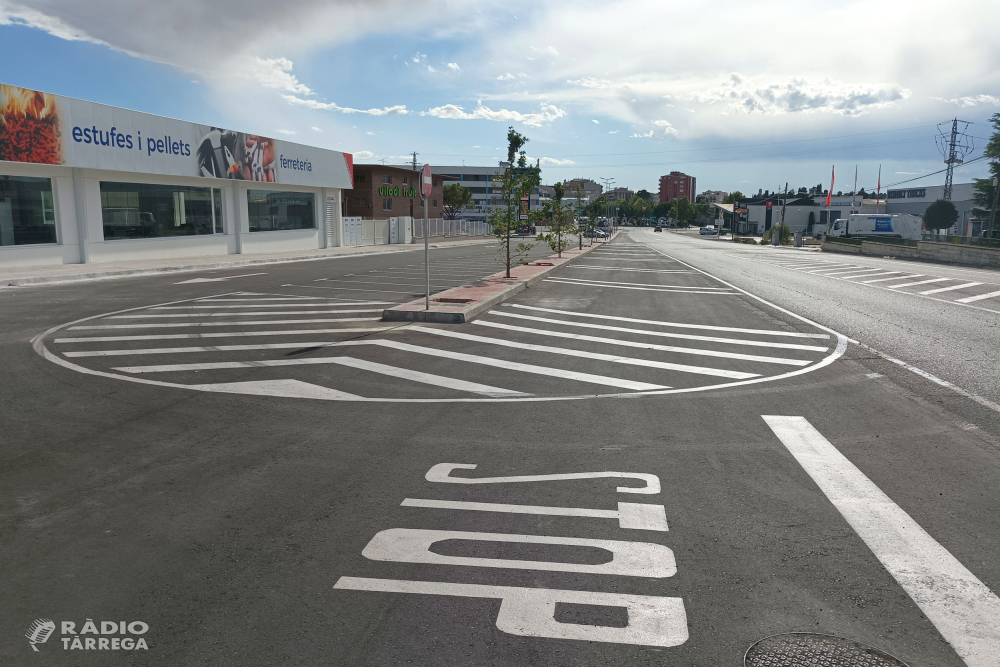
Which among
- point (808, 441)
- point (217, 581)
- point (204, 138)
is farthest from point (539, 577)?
point (204, 138)

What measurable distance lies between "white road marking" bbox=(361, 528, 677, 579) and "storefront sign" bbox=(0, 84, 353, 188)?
24.0 metres

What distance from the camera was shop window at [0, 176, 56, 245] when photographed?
22.8 meters

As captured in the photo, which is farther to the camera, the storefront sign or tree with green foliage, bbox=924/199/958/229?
tree with green foliage, bbox=924/199/958/229

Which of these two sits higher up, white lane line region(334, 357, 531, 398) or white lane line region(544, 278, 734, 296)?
white lane line region(544, 278, 734, 296)

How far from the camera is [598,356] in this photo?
33.7ft

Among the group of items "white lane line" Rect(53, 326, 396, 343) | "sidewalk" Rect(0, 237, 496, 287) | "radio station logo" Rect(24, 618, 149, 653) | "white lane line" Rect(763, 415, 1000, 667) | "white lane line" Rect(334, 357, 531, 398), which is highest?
"sidewalk" Rect(0, 237, 496, 287)

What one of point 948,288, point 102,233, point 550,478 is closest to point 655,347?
point 550,478

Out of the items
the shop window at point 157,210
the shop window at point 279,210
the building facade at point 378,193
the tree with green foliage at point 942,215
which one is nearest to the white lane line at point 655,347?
the shop window at point 157,210

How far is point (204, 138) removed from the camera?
102 feet

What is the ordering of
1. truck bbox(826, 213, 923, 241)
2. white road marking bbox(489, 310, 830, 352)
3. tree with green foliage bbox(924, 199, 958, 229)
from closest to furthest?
white road marking bbox(489, 310, 830, 352) < truck bbox(826, 213, 923, 241) < tree with green foliage bbox(924, 199, 958, 229)

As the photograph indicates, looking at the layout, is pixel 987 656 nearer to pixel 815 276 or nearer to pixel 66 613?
pixel 66 613

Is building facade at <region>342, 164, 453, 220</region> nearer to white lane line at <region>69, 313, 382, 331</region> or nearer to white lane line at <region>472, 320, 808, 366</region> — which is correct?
white lane line at <region>69, 313, 382, 331</region>

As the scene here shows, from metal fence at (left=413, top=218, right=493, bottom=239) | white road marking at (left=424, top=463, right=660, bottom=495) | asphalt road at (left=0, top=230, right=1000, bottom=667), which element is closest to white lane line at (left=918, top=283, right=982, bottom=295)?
asphalt road at (left=0, top=230, right=1000, bottom=667)

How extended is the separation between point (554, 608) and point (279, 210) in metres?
38.3
